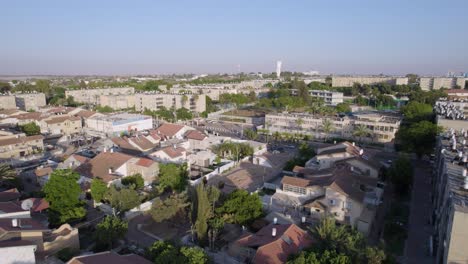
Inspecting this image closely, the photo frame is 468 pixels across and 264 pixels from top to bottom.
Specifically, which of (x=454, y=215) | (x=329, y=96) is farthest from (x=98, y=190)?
(x=329, y=96)

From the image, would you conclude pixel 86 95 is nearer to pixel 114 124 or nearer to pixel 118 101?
pixel 118 101

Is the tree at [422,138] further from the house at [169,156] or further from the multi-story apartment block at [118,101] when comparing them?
the multi-story apartment block at [118,101]

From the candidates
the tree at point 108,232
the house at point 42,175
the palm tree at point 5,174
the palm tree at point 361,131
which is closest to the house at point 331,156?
the palm tree at point 361,131

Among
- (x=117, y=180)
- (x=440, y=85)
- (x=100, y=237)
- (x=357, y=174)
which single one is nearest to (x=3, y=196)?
(x=117, y=180)

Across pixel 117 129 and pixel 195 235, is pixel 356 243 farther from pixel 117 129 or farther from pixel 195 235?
pixel 117 129

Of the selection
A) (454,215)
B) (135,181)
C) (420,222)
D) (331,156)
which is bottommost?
(420,222)

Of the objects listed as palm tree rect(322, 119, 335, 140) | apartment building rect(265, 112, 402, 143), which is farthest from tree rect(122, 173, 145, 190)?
apartment building rect(265, 112, 402, 143)

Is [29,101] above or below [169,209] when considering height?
above
